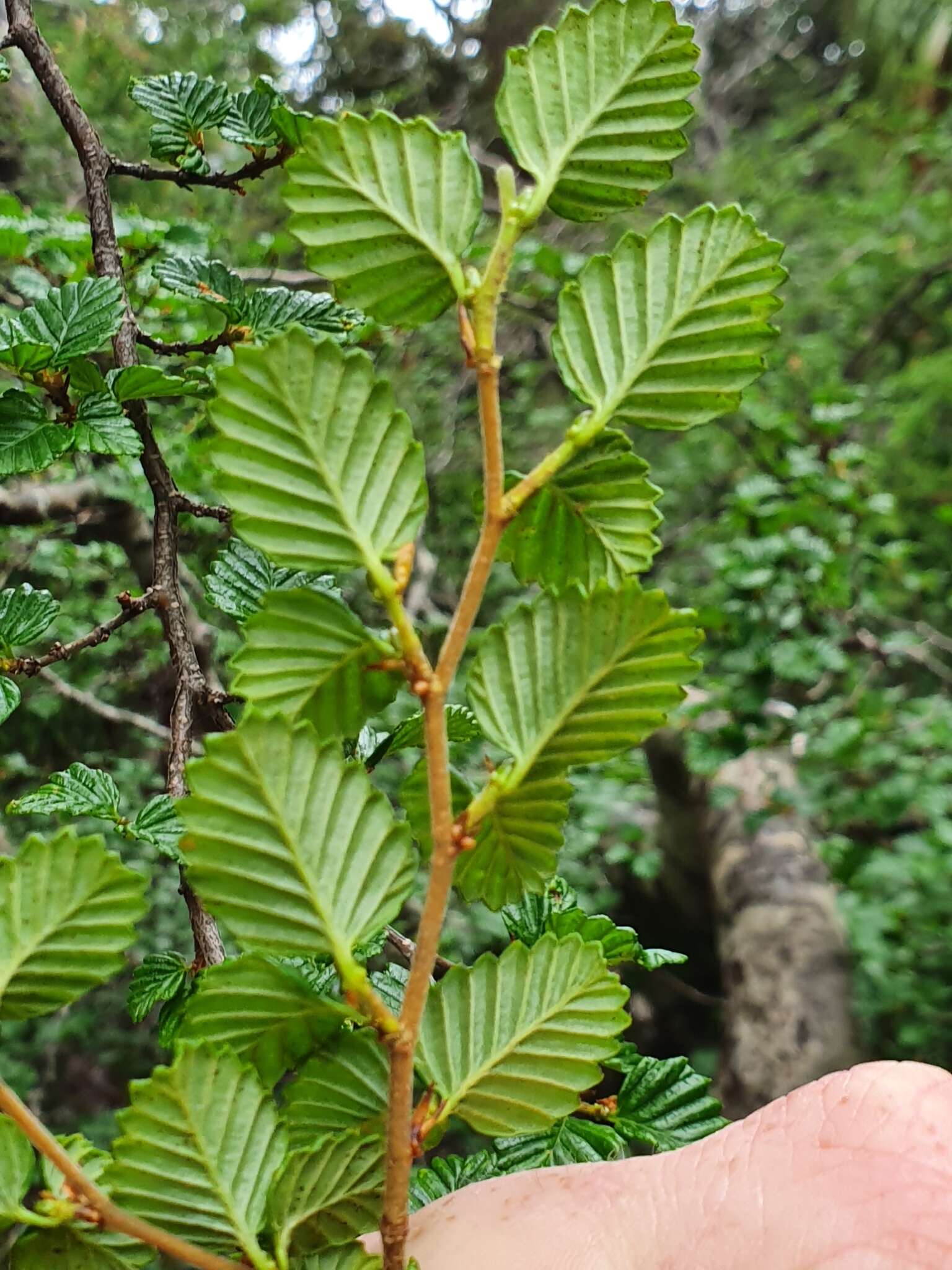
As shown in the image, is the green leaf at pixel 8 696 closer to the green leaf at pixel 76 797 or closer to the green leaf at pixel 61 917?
the green leaf at pixel 76 797

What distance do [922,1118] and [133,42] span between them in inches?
99.3

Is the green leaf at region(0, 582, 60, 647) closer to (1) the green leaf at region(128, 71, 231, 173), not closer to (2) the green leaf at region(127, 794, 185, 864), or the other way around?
(2) the green leaf at region(127, 794, 185, 864)

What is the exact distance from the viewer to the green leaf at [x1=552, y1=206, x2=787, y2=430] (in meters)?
0.22

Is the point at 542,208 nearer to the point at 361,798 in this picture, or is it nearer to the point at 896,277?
the point at 361,798

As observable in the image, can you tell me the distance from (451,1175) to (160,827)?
174mm

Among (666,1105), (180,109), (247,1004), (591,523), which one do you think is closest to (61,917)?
(247,1004)

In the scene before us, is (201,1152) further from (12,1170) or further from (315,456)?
(315,456)

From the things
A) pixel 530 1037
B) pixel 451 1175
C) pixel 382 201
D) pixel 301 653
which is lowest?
pixel 451 1175

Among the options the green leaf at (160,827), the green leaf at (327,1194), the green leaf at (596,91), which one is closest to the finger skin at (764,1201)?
the green leaf at (327,1194)

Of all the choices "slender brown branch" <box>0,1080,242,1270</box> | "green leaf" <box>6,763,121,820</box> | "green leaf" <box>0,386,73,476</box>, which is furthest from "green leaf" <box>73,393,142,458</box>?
"slender brown branch" <box>0,1080,242,1270</box>

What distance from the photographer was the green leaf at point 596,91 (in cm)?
22

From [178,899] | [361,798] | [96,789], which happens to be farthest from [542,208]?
[178,899]

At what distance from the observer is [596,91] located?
0.72 feet

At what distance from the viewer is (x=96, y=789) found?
0.34m
